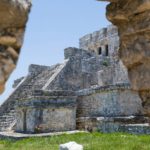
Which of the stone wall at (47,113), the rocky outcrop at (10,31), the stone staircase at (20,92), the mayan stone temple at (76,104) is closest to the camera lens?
the rocky outcrop at (10,31)

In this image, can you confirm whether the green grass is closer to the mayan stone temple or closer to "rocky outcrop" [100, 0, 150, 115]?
the mayan stone temple

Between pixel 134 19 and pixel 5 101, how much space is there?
53.3 feet

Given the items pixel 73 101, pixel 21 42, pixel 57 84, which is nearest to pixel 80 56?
pixel 57 84

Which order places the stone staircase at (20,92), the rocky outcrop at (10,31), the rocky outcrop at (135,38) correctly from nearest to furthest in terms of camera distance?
the rocky outcrop at (10,31) → the rocky outcrop at (135,38) → the stone staircase at (20,92)

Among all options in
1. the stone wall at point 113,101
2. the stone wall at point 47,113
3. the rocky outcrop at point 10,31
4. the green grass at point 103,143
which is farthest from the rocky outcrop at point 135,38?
the stone wall at point 47,113

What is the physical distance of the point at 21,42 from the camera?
9.96 ft

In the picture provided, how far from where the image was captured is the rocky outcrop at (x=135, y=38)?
4.53 meters

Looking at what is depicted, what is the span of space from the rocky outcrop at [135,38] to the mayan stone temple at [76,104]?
632 cm

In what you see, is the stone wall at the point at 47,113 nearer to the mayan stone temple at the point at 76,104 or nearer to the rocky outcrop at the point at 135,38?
the mayan stone temple at the point at 76,104

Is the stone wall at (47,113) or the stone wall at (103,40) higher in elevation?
the stone wall at (103,40)

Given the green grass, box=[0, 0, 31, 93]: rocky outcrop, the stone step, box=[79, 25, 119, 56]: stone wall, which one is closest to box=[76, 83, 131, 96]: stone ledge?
the stone step

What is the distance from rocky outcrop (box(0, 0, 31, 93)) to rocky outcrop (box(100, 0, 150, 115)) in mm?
1852

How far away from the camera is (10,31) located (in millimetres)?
2980

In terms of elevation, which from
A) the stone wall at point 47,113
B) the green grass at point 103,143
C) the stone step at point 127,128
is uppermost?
the stone wall at point 47,113
